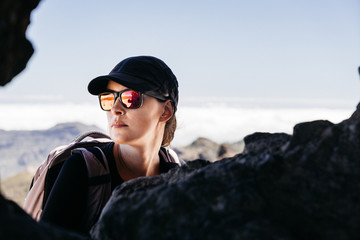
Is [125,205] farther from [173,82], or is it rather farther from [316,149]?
[173,82]

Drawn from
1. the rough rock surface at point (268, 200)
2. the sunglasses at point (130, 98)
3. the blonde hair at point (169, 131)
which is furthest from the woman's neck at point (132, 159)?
the rough rock surface at point (268, 200)

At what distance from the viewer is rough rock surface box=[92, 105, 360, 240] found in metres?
2.27

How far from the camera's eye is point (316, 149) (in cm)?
265

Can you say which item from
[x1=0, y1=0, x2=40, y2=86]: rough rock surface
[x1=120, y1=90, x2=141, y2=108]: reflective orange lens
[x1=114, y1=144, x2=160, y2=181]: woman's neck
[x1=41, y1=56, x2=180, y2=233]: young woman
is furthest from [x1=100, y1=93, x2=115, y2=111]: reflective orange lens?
[x1=0, y1=0, x2=40, y2=86]: rough rock surface

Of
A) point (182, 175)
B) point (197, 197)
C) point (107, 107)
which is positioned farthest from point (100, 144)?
point (197, 197)

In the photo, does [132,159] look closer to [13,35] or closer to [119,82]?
[119,82]

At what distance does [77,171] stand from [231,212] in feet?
9.02

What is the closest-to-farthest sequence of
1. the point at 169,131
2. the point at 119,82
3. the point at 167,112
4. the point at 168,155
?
the point at 119,82 → the point at 167,112 → the point at 169,131 → the point at 168,155

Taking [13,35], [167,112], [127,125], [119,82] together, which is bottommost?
[127,125]

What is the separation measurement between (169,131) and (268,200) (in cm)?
421

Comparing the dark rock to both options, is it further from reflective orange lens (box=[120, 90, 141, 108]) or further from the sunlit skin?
reflective orange lens (box=[120, 90, 141, 108])

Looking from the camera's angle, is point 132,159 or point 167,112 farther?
point 167,112

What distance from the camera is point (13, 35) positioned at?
2.32 meters

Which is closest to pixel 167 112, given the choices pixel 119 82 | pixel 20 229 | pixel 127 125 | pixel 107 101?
pixel 127 125
